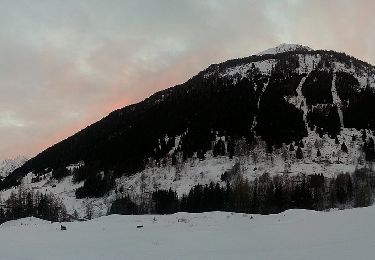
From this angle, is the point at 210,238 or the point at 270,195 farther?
the point at 270,195

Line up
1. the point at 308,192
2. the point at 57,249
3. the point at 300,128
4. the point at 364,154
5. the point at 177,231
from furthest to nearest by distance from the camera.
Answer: the point at 300,128 < the point at 364,154 < the point at 308,192 < the point at 177,231 < the point at 57,249

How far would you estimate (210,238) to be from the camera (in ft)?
76.1

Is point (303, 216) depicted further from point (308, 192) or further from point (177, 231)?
point (308, 192)

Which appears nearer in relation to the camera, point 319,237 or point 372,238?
point 372,238

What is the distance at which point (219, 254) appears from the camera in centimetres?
1897

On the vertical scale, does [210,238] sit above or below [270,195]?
above

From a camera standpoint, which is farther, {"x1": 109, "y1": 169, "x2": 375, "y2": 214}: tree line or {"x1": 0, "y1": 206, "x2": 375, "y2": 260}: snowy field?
{"x1": 109, "y1": 169, "x2": 375, "y2": 214}: tree line

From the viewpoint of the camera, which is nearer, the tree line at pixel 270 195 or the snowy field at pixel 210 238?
the snowy field at pixel 210 238

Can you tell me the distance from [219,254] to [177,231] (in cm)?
707

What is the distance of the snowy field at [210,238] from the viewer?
61.3 ft

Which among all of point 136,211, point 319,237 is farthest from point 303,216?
point 136,211

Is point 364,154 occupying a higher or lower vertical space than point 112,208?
higher

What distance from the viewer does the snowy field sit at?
18672 mm

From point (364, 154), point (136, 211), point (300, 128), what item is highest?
point (300, 128)
